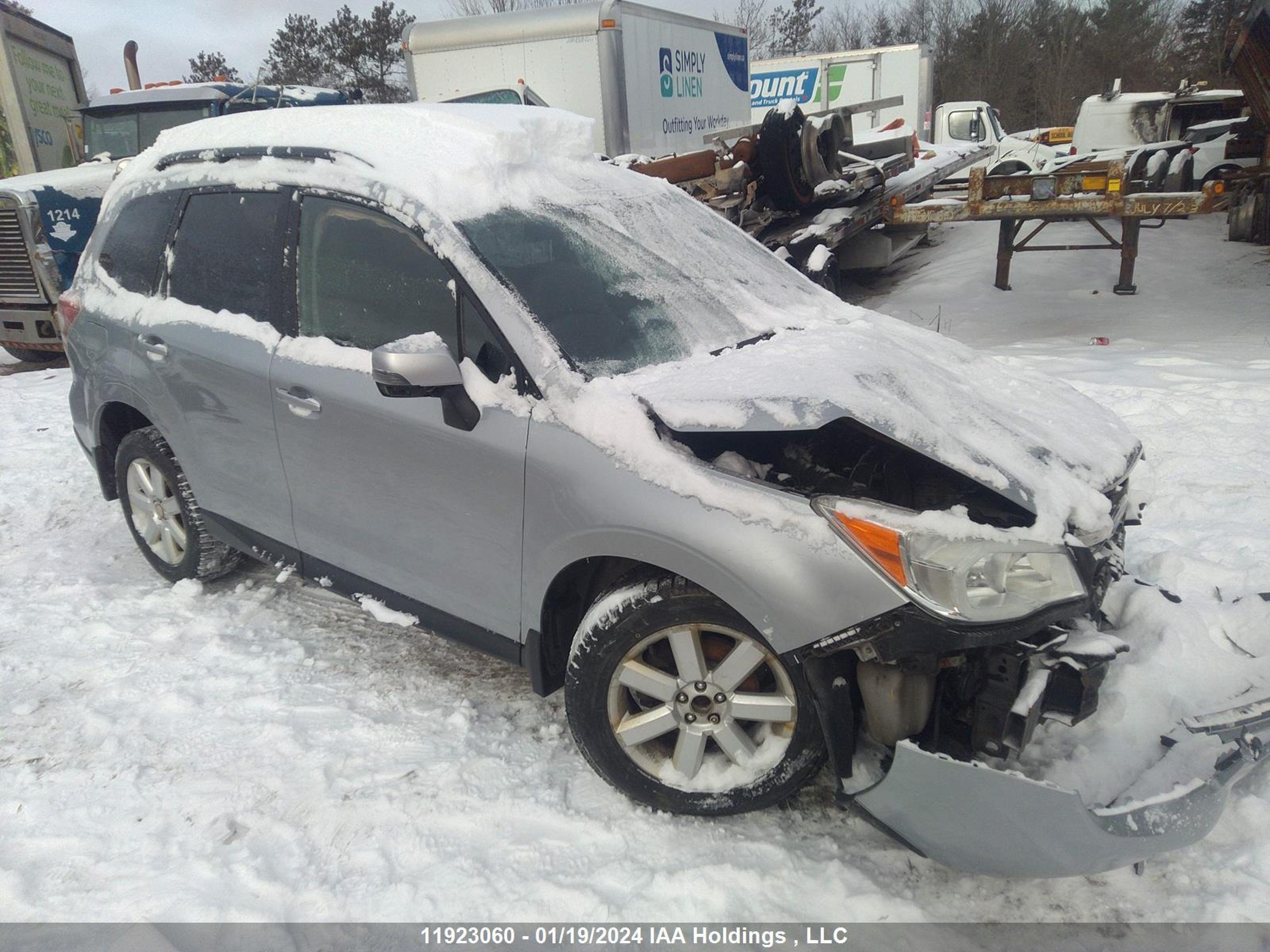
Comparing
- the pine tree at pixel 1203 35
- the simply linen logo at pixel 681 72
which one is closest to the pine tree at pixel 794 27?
the pine tree at pixel 1203 35

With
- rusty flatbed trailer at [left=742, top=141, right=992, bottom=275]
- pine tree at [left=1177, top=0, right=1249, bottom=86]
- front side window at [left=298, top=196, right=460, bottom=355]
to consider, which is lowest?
rusty flatbed trailer at [left=742, top=141, right=992, bottom=275]

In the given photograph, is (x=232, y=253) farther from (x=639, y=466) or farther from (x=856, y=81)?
(x=856, y=81)

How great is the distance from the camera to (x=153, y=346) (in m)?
3.67

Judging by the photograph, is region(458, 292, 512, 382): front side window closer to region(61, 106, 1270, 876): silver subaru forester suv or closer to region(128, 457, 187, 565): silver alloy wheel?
region(61, 106, 1270, 876): silver subaru forester suv

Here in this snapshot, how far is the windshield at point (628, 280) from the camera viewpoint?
271 centimetres

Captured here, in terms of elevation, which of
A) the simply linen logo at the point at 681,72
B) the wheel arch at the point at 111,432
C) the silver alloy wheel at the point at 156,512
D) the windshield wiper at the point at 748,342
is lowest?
the silver alloy wheel at the point at 156,512

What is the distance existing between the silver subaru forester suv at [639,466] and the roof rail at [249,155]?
14 millimetres

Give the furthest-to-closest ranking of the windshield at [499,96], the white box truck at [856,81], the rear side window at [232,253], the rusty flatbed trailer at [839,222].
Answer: the white box truck at [856,81] → the windshield at [499,96] → the rusty flatbed trailer at [839,222] → the rear side window at [232,253]

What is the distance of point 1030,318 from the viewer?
29.9ft

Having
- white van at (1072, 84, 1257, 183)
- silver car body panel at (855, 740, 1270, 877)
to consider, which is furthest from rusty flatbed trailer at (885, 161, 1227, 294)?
silver car body panel at (855, 740, 1270, 877)

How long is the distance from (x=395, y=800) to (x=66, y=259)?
878 centimetres

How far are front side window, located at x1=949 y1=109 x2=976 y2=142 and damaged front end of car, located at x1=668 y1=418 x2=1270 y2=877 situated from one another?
54.8 feet

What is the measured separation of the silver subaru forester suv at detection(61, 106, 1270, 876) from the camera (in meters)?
2.14

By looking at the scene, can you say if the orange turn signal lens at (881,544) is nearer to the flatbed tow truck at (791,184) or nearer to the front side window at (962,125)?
the flatbed tow truck at (791,184)
